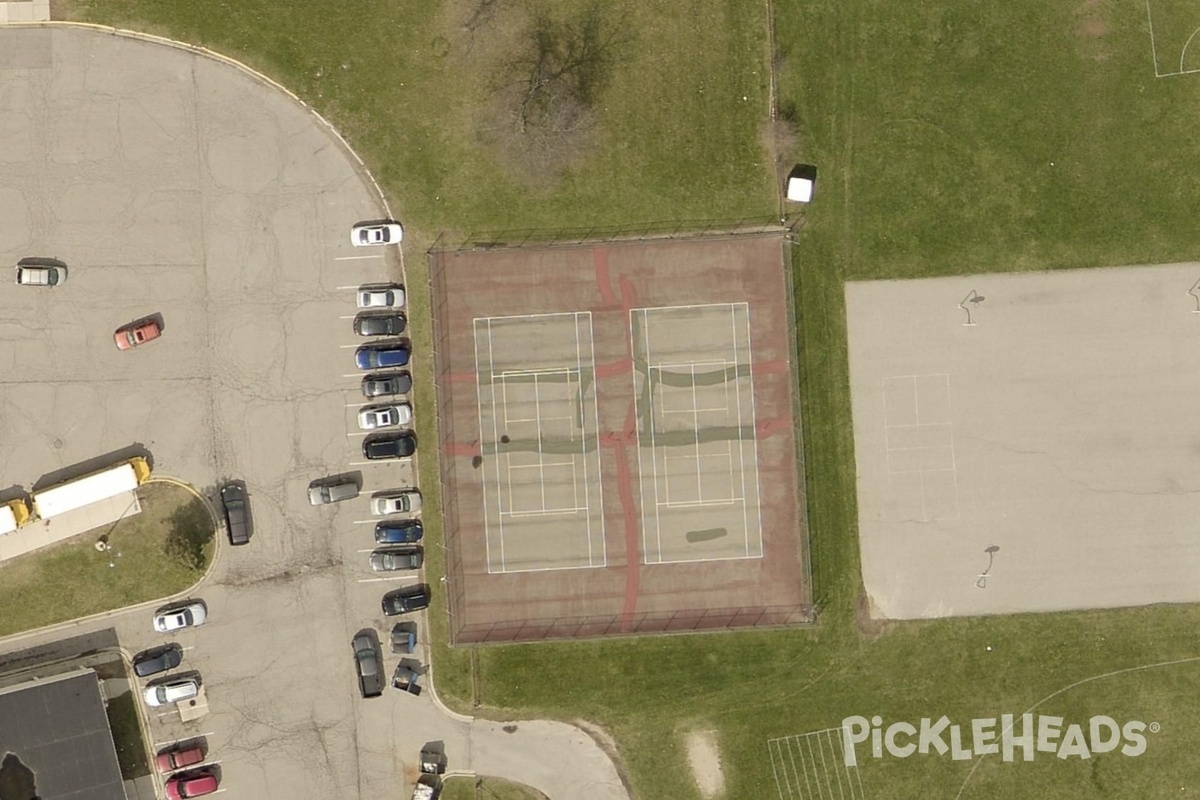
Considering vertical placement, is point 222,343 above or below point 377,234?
below

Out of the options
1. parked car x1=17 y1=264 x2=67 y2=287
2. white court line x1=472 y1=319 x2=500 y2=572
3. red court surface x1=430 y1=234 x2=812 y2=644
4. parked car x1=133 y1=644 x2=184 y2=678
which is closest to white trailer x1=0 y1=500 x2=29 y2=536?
parked car x1=133 y1=644 x2=184 y2=678

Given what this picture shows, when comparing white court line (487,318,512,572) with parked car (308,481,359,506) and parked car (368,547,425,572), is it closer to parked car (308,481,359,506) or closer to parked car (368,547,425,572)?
parked car (368,547,425,572)

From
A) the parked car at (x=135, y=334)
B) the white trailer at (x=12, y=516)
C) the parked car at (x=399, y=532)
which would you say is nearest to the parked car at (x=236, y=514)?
the parked car at (x=399, y=532)

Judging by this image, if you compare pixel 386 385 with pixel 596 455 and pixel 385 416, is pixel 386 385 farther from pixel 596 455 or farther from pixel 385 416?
pixel 596 455

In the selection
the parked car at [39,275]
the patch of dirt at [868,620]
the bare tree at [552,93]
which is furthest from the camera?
the patch of dirt at [868,620]

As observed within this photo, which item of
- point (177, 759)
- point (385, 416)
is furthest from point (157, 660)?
point (385, 416)

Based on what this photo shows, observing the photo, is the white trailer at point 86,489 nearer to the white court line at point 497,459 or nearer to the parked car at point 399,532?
the parked car at point 399,532

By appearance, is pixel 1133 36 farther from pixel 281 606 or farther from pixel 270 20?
pixel 281 606

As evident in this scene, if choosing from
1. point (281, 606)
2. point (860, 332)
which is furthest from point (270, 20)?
point (860, 332)
